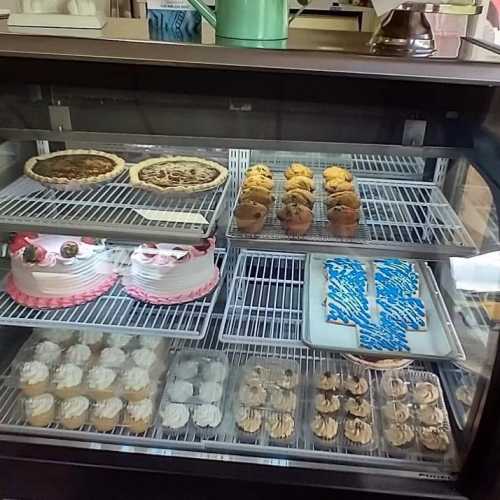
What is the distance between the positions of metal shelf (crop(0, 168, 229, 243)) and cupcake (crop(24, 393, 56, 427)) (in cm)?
44

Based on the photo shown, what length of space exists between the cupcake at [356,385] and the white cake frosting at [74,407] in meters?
0.63

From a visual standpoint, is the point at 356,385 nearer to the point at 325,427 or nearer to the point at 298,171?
the point at 325,427

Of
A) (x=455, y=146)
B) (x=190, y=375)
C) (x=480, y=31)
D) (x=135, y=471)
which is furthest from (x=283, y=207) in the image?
(x=480, y=31)

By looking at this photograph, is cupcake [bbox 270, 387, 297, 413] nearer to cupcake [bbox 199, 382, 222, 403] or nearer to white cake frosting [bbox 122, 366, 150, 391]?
cupcake [bbox 199, 382, 222, 403]

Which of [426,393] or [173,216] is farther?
[426,393]

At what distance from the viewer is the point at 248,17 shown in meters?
0.94

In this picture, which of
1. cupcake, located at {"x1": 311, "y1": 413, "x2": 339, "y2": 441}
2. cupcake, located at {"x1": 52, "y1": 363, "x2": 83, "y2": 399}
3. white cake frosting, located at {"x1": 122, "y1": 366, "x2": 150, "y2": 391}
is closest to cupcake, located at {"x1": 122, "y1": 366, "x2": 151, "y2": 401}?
white cake frosting, located at {"x1": 122, "y1": 366, "x2": 150, "y2": 391}

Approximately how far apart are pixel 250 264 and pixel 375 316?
36cm

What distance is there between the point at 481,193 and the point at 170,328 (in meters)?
0.74

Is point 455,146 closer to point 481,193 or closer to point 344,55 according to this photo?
point 481,193

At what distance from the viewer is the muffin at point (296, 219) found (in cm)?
120

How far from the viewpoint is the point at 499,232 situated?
1.04 m

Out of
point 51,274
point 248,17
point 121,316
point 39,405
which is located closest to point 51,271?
point 51,274

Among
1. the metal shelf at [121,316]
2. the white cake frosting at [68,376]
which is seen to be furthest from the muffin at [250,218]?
the white cake frosting at [68,376]
